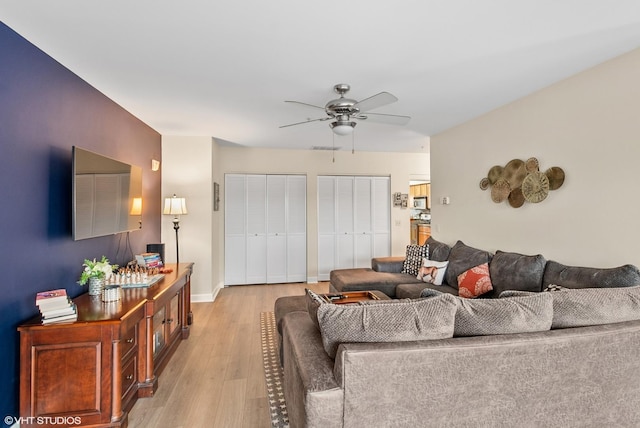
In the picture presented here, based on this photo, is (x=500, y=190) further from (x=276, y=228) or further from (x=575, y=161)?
(x=276, y=228)

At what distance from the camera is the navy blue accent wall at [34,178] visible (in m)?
1.81

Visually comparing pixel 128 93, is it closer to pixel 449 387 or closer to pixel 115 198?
pixel 115 198

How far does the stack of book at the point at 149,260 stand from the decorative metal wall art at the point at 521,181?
3681 mm

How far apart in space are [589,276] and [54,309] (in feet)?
11.5

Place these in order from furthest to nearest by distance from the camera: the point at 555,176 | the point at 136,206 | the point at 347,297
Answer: the point at 136,206 → the point at 347,297 → the point at 555,176

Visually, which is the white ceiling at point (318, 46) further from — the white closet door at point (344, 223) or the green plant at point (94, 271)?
the white closet door at point (344, 223)

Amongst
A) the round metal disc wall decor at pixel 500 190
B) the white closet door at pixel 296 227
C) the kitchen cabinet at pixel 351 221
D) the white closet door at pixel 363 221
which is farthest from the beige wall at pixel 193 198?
the round metal disc wall decor at pixel 500 190

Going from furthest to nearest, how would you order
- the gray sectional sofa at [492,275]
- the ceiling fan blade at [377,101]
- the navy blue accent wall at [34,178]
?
the ceiling fan blade at [377,101] < the gray sectional sofa at [492,275] < the navy blue accent wall at [34,178]

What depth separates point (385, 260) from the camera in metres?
4.42

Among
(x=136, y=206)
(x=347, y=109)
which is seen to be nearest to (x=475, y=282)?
(x=347, y=109)

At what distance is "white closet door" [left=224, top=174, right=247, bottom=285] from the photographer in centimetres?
544

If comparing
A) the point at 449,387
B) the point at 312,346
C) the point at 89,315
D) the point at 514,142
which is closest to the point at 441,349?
the point at 449,387

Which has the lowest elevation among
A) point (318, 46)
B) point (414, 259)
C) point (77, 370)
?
point (77, 370)

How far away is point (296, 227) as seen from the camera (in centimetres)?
566
